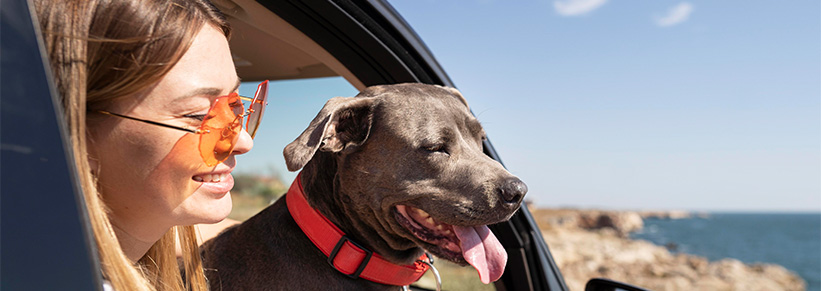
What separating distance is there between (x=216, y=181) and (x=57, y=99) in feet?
2.69

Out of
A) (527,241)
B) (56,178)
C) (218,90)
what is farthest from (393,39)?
(56,178)

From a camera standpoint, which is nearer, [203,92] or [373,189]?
[203,92]

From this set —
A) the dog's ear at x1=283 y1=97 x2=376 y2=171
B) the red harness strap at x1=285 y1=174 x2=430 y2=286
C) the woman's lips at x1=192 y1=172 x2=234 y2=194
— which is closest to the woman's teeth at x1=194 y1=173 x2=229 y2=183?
the woman's lips at x1=192 y1=172 x2=234 y2=194

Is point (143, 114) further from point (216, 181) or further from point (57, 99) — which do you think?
point (57, 99)

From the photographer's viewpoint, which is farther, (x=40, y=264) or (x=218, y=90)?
(x=218, y=90)

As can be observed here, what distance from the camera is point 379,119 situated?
238 centimetres

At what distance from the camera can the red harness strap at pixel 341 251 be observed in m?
2.13

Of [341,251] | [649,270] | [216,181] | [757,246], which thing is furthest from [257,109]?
[757,246]

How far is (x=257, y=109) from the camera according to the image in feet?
6.57

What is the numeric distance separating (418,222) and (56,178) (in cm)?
155

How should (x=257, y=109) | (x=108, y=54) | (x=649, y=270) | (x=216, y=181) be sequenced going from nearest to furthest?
(x=108, y=54), (x=216, y=181), (x=257, y=109), (x=649, y=270)

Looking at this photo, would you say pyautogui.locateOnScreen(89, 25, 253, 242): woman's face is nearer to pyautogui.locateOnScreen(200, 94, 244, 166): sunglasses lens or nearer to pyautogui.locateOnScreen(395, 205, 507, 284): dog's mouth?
pyautogui.locateOnScreen(200, 94, 244, 166): sunglasses lens

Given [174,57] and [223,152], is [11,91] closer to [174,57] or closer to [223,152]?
[174,57]

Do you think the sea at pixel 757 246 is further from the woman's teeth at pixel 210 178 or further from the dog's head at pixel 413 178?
the woman's teeth at pixel 210 178
